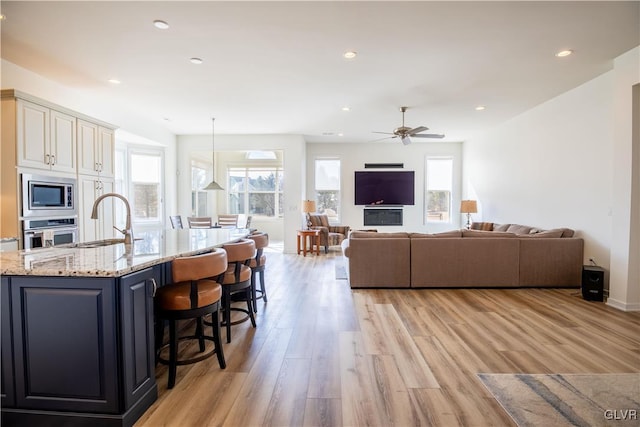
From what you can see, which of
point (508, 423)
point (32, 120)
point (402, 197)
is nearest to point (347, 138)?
point (402, 197)

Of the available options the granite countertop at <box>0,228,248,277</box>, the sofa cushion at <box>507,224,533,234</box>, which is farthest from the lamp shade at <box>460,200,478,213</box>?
the granite countertop at <box>0,228,248,277</box>

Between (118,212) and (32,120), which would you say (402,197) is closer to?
(118,212)

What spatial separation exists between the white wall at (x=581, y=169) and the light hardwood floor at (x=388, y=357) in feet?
2.90

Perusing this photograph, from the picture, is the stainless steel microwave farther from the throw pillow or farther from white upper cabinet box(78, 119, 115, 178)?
the throw pillow

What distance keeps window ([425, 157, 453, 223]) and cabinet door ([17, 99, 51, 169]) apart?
27.4 ft

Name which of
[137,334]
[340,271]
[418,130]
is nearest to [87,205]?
[137,334]

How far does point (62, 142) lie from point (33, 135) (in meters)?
0.39

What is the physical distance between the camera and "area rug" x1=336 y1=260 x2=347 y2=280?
17.1 feet

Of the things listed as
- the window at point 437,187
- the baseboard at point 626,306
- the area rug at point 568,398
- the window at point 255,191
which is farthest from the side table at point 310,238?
the area rug at point 568,398

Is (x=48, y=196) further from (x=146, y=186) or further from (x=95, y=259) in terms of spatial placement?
(x=146, y=186)

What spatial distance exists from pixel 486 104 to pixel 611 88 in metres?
1.65

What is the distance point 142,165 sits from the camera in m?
7.26

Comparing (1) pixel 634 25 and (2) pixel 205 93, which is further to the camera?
(2) pixel 205 93

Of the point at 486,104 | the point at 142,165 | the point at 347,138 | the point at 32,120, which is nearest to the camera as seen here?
the point at 32,120
